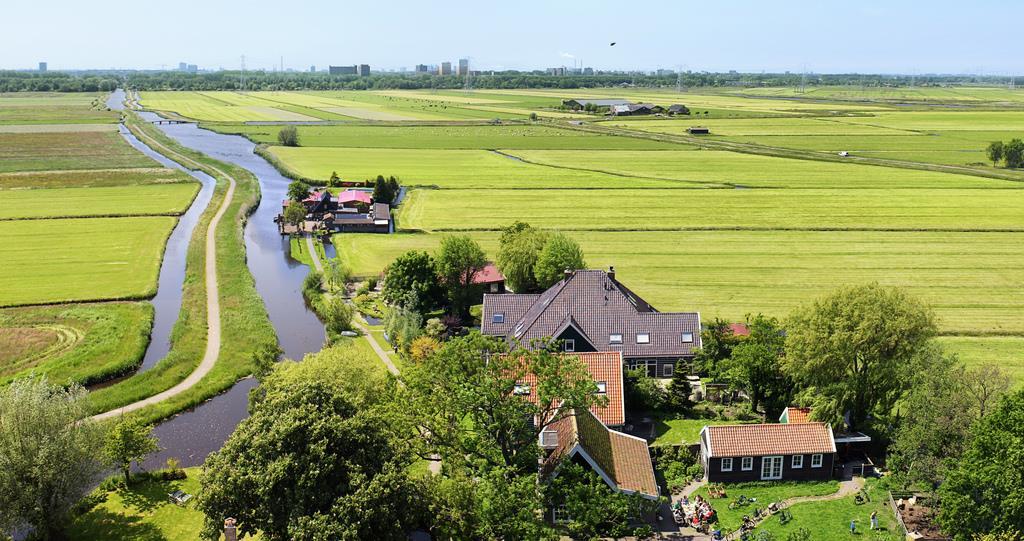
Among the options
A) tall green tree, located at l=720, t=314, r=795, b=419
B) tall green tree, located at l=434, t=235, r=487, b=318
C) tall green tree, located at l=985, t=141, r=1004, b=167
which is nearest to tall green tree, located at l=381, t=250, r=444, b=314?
tall green tree, located at l=434, t=235, r=487, b=318

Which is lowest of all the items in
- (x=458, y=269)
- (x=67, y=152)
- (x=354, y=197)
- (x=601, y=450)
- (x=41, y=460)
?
(x=601, y=450)

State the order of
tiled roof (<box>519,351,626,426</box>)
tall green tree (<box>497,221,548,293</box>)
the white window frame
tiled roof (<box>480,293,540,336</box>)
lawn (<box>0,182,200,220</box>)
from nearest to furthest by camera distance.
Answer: the white window frame → tiled roof (<box>519,351,626,426</box>) → tiled roof (<box>480,293,540,336</box>) → tall green tree (<box>497,221,548,293</box>) → lawn (<box>0,182,200,220</box>)

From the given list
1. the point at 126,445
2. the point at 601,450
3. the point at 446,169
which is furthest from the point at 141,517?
the point at 446,169

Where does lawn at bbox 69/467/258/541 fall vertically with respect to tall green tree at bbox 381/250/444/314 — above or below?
below

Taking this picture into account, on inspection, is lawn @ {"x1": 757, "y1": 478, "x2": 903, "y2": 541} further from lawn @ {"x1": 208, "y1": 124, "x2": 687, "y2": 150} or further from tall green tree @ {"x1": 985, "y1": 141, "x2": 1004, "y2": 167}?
lawn @ {"x1": 208, "y1": 124, "x2": 687, "y2": 150}

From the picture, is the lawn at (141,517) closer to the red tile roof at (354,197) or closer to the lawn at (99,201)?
the red tile roof at (354,197)

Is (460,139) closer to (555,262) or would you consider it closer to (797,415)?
(555,262)

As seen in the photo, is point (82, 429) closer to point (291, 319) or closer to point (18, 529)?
point (18, 529)
